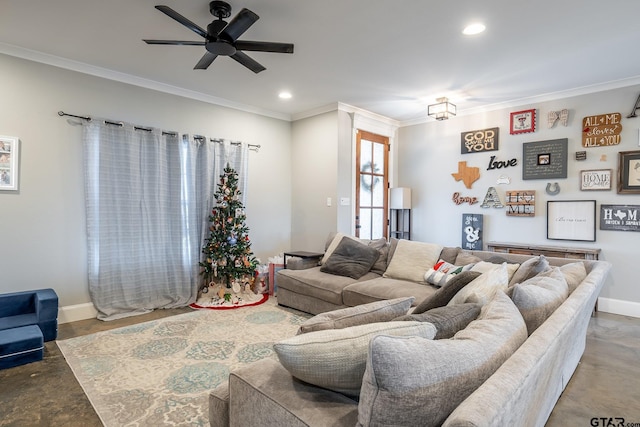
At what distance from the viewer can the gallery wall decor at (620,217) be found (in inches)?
153

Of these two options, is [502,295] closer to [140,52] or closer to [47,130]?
[140,52]

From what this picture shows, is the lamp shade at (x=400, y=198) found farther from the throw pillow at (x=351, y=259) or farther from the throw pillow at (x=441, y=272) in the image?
the throw pillow at (x=441, y=272)

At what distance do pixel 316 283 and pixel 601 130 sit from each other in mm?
3840

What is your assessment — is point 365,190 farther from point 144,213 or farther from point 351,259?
point 144,213

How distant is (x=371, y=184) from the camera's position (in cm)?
552

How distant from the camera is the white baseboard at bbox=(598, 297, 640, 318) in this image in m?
3.92

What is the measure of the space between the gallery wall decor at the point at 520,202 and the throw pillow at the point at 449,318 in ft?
12.3

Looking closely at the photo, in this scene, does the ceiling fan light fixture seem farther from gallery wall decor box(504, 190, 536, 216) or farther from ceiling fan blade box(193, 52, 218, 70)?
ceiling fan blade box(193, 52, 218, 70)

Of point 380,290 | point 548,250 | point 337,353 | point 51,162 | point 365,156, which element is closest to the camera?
point 337,353

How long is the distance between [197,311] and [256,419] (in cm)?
301

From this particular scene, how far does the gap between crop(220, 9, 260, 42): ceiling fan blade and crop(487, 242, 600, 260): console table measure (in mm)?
3975

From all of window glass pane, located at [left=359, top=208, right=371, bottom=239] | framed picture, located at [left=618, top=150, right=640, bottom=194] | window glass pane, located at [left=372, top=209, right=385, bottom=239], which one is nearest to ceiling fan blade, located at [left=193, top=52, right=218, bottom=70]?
window glass pane, located at [left=359, top=208, right=371, bottom=239]

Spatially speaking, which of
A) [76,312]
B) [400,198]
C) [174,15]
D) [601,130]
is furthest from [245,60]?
[601,130]

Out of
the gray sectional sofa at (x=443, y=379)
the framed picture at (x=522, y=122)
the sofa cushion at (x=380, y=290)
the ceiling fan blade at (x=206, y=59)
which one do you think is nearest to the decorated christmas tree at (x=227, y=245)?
the sofa cushion at (x=380, y=290)
